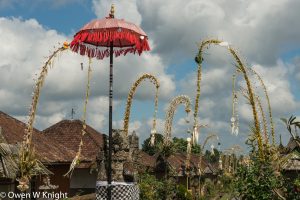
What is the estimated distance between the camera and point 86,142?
24703 millimetres

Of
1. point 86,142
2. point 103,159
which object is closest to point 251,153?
point 103,159

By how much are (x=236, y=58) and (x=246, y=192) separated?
9.22ft

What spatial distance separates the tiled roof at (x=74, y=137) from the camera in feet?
77.9

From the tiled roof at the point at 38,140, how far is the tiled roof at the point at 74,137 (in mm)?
1932

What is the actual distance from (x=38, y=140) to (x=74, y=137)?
4919 mm

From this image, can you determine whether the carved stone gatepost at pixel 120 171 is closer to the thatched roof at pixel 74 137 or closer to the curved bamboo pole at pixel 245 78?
the curved bamboo pole at pixel 245 78

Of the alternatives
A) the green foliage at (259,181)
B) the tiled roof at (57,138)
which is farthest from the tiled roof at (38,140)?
the green foliage at (259,181)

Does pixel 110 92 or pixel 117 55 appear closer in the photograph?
pixel 110 92

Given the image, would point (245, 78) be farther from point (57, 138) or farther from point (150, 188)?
point (57, 138)

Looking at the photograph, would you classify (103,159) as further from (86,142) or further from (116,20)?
(86,142)

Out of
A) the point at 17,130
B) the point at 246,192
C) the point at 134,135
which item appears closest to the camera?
the point at 246,192

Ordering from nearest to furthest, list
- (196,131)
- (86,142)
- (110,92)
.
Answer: (110,92) < (196,131) < (86,142)

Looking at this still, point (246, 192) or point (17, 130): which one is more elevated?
point (17, 130)

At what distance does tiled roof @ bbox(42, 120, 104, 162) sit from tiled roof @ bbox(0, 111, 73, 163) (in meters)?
1.93
